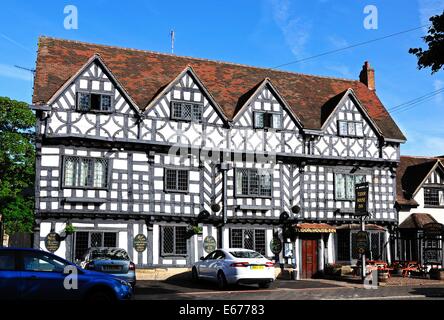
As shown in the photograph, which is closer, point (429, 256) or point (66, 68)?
point (66, 68)

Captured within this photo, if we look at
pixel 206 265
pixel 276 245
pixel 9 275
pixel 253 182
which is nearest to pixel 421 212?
pixel 276 245

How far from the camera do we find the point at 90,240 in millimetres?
21781

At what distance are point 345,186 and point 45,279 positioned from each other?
66.3 feet

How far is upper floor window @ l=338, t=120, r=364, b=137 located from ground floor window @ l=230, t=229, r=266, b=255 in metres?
7.44

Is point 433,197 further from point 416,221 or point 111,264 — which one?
point 111,264

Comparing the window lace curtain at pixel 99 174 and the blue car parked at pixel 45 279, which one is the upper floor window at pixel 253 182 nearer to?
the window lace curtain at pixel 99 174

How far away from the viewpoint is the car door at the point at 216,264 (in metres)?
18.5

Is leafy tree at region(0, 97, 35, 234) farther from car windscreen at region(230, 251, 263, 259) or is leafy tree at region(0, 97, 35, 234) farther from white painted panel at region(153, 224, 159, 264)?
car windscreen at region(230, 251, 263, 259)

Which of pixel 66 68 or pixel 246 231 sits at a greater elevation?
pixel 66 68

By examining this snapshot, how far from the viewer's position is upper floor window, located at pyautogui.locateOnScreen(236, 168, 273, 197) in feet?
81.6
